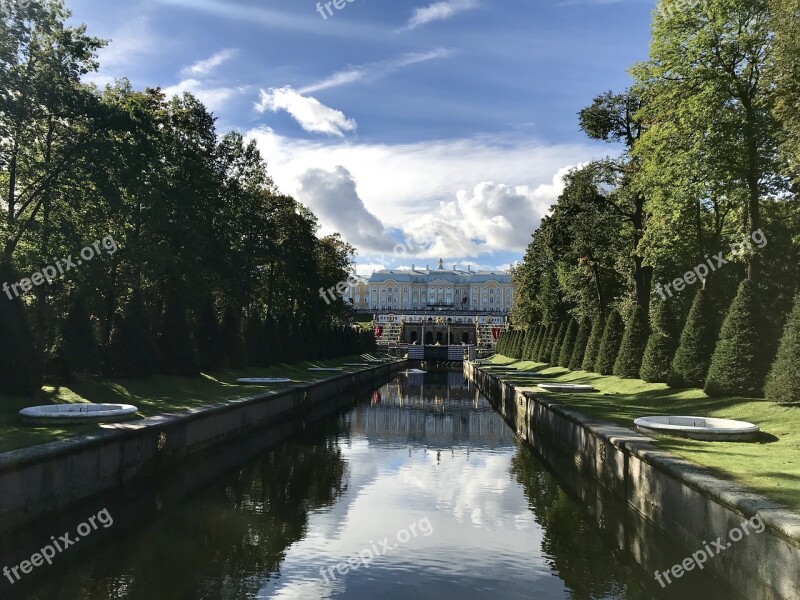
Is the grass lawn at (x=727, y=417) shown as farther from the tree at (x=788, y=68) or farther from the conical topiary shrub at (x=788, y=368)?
the tree at (x=788, y=68)

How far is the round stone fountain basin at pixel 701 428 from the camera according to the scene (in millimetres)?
12953

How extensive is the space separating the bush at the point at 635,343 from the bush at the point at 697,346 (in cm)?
581

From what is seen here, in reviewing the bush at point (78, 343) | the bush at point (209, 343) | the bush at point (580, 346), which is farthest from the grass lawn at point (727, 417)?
the bush at point (78, 343)

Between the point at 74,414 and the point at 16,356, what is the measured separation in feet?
12.2

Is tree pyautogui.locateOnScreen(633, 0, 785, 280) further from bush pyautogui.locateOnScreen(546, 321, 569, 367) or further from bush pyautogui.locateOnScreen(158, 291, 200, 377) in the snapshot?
bush pyautogui.locateOnScreen(546, 321, 569, 367)

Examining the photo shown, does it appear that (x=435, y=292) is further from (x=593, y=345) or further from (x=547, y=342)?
(x=593, y=345)

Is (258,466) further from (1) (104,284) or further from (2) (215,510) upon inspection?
(1) (104,284)

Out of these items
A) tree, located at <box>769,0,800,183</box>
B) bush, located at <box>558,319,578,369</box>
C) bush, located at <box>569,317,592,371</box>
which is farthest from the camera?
bush, located at <box>558,319,578,369</box>

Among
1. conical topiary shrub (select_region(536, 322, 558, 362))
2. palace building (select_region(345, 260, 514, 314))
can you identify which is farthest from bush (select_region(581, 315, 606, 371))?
palace building (select_region(345, 260, 514, 314))

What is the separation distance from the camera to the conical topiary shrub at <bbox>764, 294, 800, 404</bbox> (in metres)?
15.1

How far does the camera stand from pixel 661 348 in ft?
79.0

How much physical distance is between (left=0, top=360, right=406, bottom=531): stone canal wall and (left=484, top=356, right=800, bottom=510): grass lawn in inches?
387

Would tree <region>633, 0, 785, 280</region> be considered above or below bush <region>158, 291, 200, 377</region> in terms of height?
above

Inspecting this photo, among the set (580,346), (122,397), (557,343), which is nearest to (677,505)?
(122,397)
